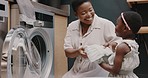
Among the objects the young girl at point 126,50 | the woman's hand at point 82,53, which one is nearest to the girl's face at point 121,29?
the young girl at point 126,50

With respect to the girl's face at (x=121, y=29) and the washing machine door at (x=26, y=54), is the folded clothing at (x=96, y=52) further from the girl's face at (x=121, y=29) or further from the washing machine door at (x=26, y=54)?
the washing machine door at (x=26, y=54)

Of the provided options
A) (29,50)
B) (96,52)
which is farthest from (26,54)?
(96,52)

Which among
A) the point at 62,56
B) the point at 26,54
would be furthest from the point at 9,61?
the point at 62,56

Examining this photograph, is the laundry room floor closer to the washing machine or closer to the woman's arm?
the washing machine

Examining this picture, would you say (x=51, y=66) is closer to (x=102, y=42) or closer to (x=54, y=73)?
(x=54, y=73)

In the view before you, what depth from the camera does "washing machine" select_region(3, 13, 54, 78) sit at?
5.70ft

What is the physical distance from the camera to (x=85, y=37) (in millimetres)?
2221

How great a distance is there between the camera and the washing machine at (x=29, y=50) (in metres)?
1.74

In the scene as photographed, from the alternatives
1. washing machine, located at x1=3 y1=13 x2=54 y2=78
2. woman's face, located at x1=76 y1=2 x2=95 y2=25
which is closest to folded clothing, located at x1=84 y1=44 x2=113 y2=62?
woman's face, located at x1=76 y1=2 x2=95 y2=25

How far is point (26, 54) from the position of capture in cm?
197

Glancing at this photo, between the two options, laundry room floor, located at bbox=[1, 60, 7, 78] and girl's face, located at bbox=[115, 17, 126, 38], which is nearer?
laundry room floor, located at bbox=[1, 60, 7, 78]

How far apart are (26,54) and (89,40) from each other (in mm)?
546

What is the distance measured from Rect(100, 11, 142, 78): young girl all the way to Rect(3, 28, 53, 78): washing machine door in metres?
0.60

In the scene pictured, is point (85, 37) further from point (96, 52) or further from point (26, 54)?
point (26, 54)
